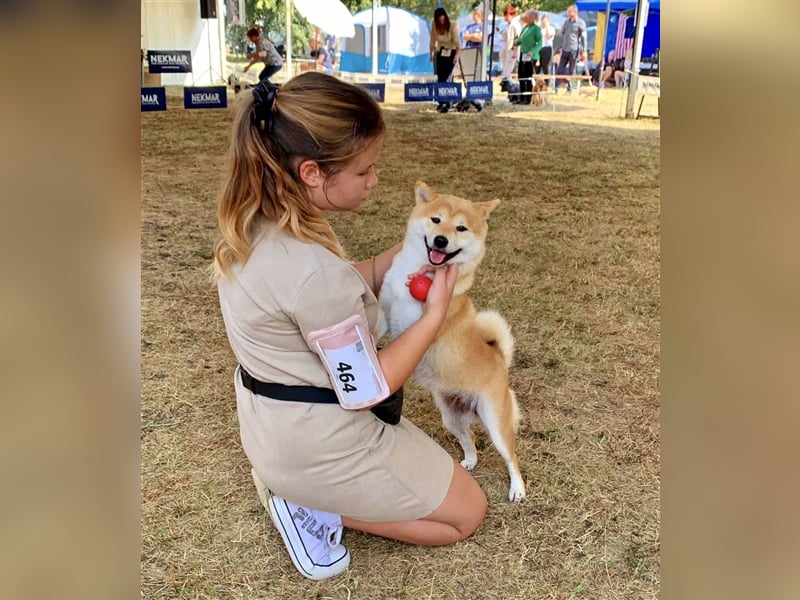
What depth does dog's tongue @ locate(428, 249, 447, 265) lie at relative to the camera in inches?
75.3

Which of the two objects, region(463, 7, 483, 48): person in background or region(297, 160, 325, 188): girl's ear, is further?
region(463, 7, 483, 48): person in background

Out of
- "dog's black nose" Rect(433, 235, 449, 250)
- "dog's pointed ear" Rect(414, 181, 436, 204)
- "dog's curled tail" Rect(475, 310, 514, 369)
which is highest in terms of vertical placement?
"dog's pointed ear" Rect(414, 181, 436, 204)

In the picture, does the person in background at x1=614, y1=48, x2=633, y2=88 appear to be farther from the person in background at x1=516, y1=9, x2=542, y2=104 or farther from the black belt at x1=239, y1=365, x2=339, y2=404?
the black belt at x1=239, y1=365, x2=339, y2=404

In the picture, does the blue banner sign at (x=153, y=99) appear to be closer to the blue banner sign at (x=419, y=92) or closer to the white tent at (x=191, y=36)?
the white tent at (x=191, y=36)

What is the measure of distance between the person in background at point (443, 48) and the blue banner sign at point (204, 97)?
3.15 meters

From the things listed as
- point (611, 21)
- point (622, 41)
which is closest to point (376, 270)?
point (622, 41)

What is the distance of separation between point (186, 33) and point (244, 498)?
28.2ft

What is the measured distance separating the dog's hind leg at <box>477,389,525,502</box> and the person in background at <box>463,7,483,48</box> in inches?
388

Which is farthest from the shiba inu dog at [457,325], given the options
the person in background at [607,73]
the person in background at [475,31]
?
the person in background at [607,73]

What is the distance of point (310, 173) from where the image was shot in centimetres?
144

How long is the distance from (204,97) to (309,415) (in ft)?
25.7

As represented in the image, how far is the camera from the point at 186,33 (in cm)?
895

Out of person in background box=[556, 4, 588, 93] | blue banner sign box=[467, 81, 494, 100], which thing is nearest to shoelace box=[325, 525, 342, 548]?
blue banner sign box=[467, 81, 494, 100]
